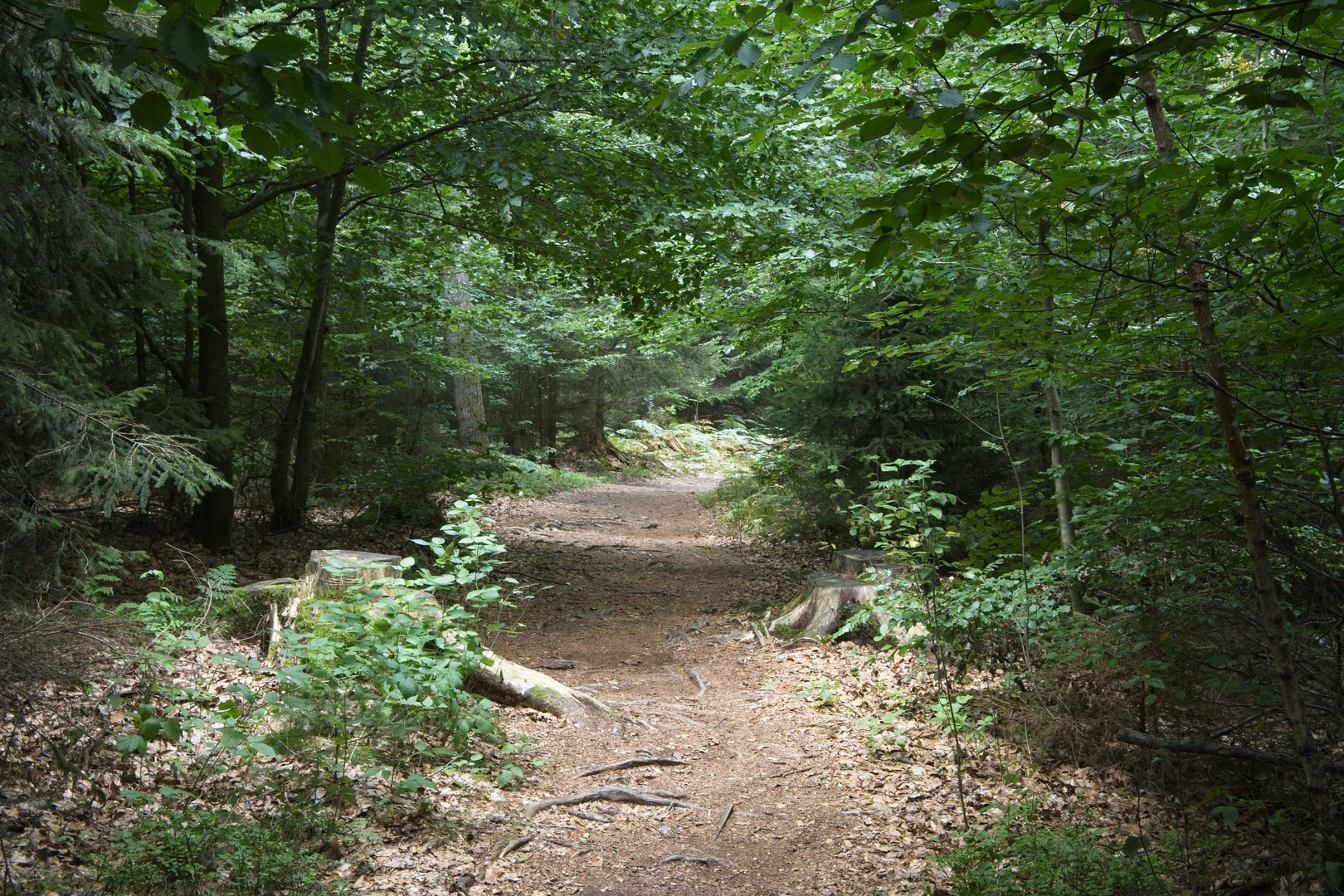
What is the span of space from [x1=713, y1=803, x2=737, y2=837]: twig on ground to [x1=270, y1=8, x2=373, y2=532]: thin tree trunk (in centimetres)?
711

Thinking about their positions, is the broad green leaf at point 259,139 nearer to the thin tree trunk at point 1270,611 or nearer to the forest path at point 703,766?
the thin tree trunk at point 1270,611

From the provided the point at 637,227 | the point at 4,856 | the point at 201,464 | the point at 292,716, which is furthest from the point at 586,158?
the point at 4,856

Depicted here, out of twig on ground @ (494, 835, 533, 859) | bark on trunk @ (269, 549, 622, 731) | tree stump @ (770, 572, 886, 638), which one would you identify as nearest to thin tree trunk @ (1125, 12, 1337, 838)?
twig on ground @ (494, 835, 533, 859)

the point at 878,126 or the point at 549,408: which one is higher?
the point at 549,408

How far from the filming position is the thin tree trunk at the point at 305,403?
9.81 m

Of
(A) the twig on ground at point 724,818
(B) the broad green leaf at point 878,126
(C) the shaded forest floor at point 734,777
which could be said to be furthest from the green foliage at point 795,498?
(B) the broad green leaf at point 878,126

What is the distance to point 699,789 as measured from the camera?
516cm

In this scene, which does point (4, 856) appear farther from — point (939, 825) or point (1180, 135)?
point (1180, 135)

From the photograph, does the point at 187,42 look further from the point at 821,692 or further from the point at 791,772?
the point at 821,692

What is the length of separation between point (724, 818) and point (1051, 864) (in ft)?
5.76

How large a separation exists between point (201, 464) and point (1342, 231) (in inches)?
231

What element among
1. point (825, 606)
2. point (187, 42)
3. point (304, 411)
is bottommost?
point (825, 606)

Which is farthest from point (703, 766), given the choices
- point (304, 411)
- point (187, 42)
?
point (304, 411)

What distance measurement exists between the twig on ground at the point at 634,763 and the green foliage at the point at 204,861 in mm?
1837
